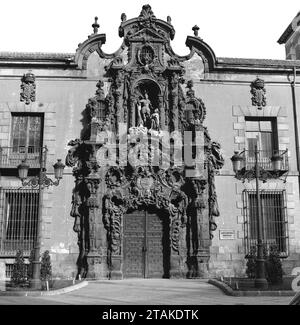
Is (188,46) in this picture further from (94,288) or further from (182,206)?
(94,288)

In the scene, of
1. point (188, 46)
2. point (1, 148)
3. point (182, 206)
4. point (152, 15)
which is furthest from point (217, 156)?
point (1, 148)

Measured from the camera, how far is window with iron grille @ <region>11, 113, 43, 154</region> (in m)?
18.2

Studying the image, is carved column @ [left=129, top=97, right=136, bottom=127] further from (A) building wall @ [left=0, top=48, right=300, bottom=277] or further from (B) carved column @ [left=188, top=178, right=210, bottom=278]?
(B) carved column @ [left=188, top=178, right=210, bottom=278]

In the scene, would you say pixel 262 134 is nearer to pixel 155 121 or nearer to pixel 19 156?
pixel 155 121

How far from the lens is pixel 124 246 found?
17188 millimetres

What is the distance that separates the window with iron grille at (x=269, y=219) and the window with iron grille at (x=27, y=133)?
8.58 metres

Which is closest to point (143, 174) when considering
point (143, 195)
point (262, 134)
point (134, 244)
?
point (143, 195)

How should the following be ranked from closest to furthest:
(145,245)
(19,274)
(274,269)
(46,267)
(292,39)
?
(274,269) < (19,274) < (46,267) < (145,245) < (292,39)

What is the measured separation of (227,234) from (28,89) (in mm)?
9814

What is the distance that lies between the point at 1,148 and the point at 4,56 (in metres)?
3.82

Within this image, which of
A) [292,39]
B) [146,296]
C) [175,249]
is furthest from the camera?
[292,39]

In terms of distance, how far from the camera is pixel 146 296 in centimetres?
1172

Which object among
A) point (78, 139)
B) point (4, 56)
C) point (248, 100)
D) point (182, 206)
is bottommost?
point (182, 206)
